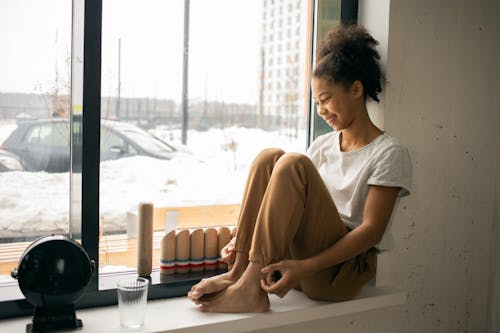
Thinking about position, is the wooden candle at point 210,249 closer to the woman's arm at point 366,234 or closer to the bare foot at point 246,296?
the bare foot at point 246,296

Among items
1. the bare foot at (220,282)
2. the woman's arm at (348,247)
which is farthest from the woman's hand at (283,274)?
the bare foot at (220,282)

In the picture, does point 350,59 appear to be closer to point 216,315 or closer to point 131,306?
point 216,315

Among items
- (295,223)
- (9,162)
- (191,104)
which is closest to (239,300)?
(295,223)

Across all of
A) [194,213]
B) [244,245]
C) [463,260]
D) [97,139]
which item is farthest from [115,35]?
[463,260]

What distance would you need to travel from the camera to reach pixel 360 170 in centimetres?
167

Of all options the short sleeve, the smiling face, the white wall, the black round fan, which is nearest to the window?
the black round fan

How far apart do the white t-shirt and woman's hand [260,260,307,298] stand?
0.94 ft

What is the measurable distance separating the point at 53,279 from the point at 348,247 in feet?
2.71

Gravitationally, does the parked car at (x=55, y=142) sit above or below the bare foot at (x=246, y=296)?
above

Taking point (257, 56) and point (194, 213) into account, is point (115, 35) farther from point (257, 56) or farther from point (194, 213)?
point (194, 213)

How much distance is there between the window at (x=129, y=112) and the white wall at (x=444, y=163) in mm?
385

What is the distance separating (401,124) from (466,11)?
1.75 feet

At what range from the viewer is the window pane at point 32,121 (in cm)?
153

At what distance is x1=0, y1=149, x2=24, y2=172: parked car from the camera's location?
1552mm
